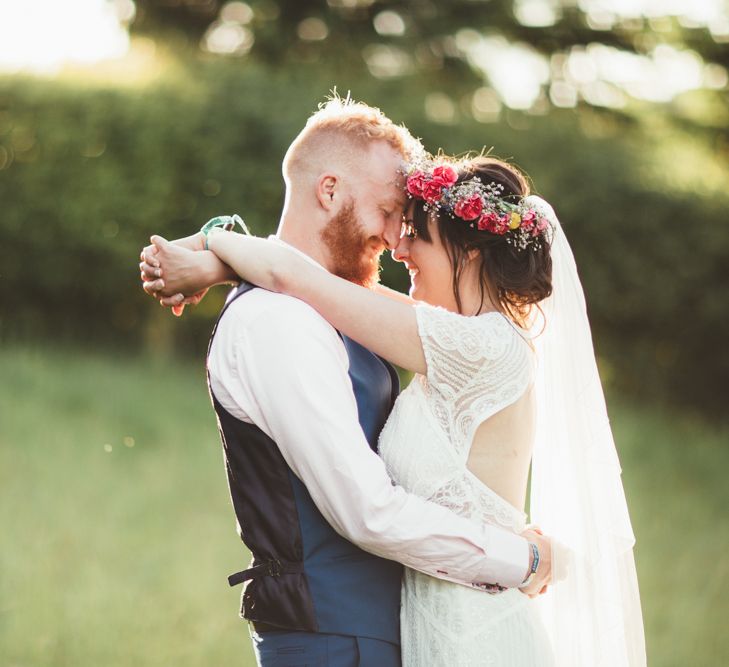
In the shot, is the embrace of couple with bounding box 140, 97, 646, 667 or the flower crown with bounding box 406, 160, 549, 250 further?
the flower crown with bounding box 406, 160, 549, 250

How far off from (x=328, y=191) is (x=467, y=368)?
0.67 meters

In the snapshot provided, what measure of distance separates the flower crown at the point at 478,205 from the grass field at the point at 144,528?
3396 millimetres

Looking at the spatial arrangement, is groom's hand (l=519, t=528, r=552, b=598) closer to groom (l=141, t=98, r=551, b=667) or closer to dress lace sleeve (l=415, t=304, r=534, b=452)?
groom (l=141, t=98, r=551, b=667)

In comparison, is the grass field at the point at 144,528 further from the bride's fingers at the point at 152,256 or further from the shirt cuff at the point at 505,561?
the bride's fingers at the point at 152,256

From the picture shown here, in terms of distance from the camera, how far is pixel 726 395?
37.3 feet

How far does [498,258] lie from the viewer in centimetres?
279

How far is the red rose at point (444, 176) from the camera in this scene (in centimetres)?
271

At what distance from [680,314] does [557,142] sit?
94.3 inches

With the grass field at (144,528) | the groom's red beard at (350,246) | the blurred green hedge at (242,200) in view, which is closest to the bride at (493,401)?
the groom's red beard at (350,246)

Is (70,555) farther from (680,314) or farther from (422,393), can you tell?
(680,314)

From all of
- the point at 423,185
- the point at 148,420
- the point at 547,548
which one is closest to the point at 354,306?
the point at 423,185

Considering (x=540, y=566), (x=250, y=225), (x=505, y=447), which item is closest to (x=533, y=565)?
(x=540, y=566)

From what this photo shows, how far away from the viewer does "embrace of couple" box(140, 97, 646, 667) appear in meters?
2.39

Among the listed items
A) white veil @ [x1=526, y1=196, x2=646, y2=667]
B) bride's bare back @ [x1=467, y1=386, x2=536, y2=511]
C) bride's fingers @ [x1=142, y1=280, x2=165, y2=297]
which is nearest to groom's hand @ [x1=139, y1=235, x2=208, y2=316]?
bride's fingers @ [x1=142, y1=280, x2=165, y2=297]
